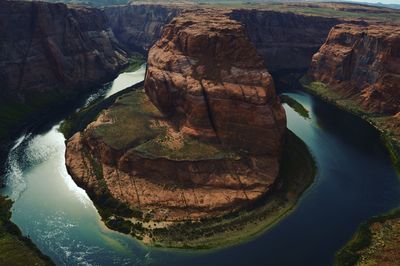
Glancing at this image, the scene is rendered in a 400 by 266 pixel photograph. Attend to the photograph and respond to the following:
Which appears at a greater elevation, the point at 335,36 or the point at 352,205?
the point at 335,36

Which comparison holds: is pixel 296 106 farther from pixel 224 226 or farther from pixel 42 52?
pixel 42 52

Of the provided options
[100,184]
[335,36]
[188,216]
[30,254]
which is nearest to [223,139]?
[188,216]

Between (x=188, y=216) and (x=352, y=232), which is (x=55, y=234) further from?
(x=352, y=232)

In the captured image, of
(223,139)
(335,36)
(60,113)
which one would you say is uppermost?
(335,36)

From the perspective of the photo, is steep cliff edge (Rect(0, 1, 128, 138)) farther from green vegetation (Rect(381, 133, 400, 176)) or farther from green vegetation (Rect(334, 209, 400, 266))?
green vegetation (Rect(381, 133, 400, 176))

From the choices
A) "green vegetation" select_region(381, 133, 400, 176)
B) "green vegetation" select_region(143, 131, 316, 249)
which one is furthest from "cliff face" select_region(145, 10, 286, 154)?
"green vegetation" select_region(381, 133, 400, 176)

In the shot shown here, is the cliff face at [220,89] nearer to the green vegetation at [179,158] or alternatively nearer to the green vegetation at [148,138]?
the green vegetation at [148,138]

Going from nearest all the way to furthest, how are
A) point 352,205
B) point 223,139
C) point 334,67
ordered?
1. point 352,205
2. point 223,139
3. point 334,67

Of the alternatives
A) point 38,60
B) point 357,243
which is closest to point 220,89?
point 357,243
